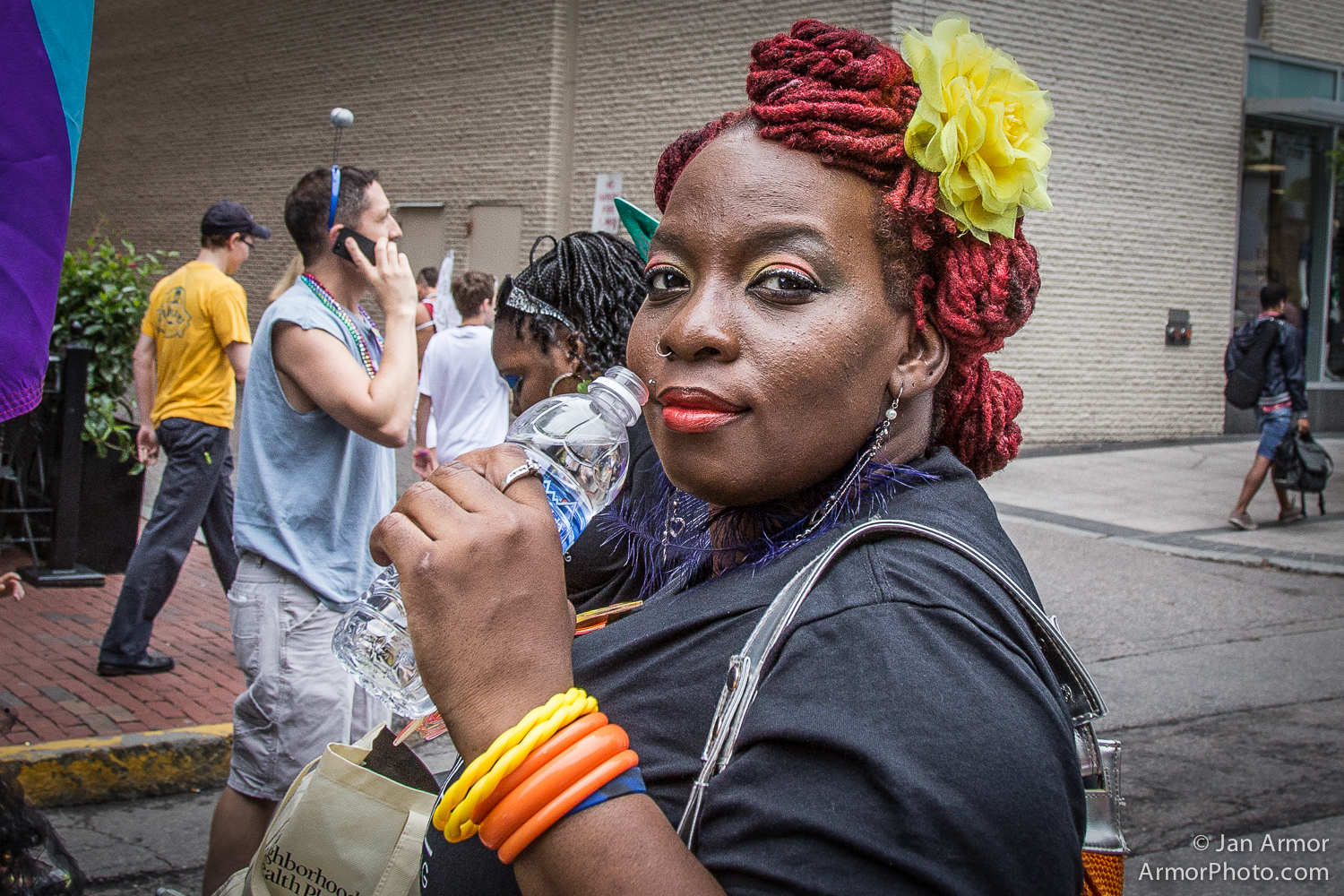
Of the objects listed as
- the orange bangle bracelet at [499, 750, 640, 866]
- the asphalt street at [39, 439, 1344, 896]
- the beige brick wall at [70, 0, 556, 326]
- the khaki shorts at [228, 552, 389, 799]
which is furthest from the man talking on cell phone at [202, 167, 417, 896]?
the beige brick wall at [70, 0, 556, 326]

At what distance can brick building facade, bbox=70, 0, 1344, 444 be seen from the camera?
1438cm

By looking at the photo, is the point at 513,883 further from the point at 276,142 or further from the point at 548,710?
the point at 276,142

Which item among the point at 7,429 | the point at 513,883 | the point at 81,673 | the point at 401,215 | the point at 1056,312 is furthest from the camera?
the point at 401,215

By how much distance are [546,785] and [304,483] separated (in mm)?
2444

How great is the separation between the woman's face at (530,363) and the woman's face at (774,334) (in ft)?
6.78

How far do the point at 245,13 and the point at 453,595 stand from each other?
22353mm

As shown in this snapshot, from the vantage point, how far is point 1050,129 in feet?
44.0

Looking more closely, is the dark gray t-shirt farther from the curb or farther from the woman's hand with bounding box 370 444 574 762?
the curb

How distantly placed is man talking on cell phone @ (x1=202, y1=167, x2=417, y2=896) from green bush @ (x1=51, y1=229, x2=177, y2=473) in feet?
13.4

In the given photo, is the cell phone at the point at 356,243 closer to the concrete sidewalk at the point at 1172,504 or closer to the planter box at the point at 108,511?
the planter box at the point at 108,511

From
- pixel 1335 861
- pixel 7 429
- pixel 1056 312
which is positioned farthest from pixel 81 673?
pixel 1056 312

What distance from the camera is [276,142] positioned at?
20.3 m

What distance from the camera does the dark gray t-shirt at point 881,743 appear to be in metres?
1.06

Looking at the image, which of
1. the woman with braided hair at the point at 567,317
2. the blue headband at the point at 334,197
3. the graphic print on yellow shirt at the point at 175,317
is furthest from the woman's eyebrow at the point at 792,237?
the graphic print on yellow shirt at the point at 175,317
